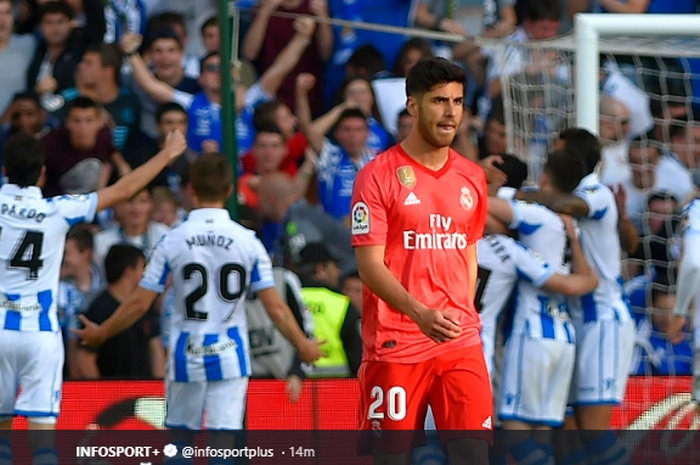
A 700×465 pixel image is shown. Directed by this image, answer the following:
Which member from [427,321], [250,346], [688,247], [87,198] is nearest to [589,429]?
[688,247]

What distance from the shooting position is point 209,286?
6.65 meters

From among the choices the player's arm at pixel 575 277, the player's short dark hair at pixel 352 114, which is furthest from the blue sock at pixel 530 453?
the player's short dark hair at pixel 352 114

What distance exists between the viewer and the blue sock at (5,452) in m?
6.27

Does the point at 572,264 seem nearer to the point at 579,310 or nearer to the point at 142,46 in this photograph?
the point at 579,310

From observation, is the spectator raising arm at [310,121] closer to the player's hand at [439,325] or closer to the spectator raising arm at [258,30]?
the spectator raising arm at [258,30]

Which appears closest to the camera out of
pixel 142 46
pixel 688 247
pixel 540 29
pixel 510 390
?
pixel 688 247

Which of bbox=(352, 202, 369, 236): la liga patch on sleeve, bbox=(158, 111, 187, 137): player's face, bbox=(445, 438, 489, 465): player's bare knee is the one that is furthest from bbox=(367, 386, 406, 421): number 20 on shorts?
bbox=(158, 111, 187, 137): player's face

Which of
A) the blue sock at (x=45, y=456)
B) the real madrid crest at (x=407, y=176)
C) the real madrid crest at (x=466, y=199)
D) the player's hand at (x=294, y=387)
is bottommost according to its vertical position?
the blue sock at (x=45, y=456)

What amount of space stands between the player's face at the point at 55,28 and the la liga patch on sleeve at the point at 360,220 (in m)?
5.40

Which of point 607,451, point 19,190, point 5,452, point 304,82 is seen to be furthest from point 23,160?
point 304,82

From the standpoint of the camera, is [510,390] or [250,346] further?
[250,346]

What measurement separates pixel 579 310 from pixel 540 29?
13.9 ft

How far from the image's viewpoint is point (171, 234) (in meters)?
6.73

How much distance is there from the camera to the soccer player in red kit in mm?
5141
